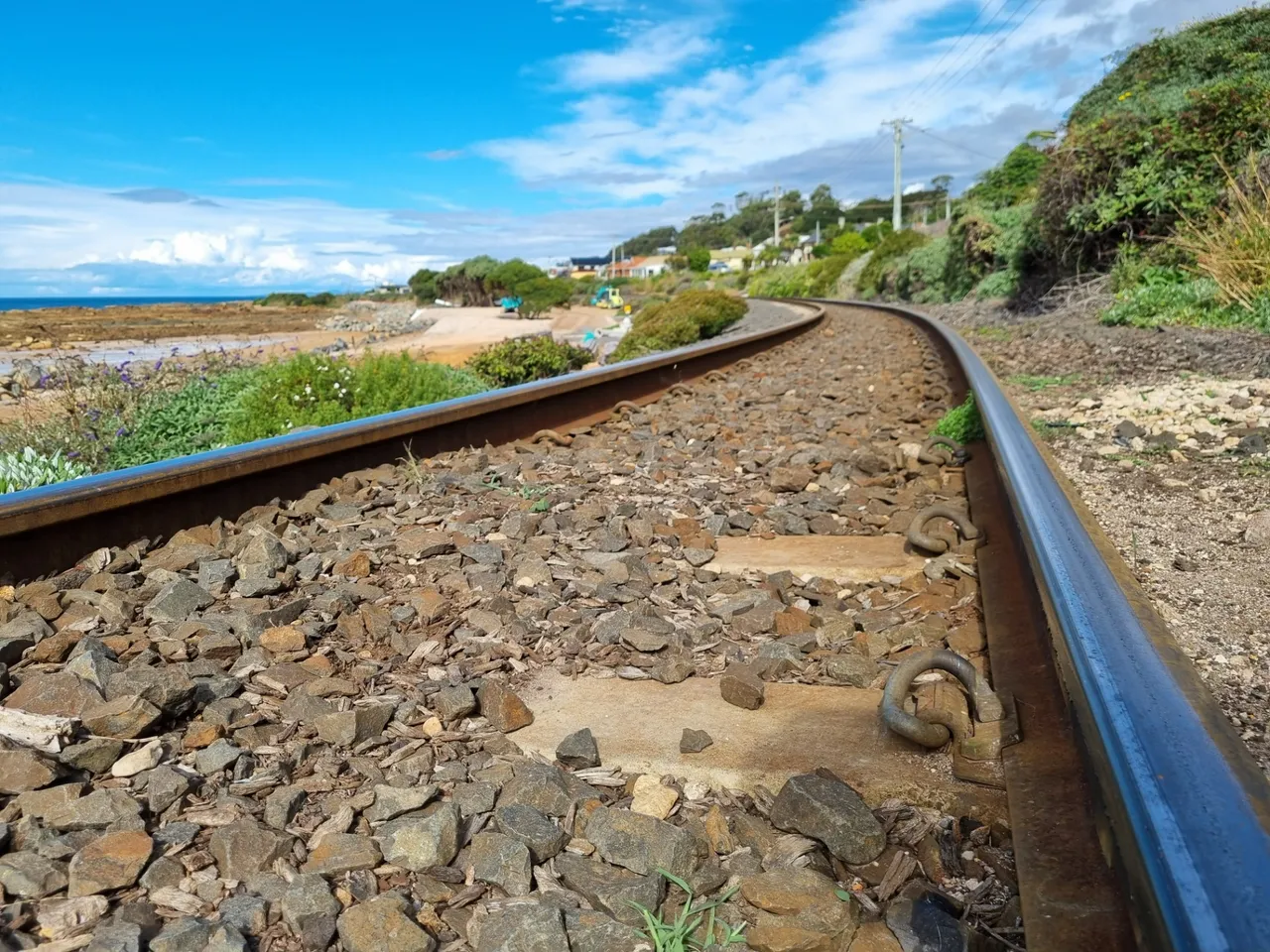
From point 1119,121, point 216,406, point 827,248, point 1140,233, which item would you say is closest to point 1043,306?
point 1140,233

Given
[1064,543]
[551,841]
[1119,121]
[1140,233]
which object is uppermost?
[1119,121]

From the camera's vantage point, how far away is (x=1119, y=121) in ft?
44.0

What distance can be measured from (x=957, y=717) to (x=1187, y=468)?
2740mm

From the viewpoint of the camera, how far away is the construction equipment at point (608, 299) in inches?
2124

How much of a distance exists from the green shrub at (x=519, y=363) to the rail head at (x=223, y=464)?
6.10 meters

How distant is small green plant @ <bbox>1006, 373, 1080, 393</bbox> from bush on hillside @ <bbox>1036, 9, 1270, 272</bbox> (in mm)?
A: 6194

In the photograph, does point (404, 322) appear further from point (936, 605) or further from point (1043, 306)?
point (936, 605)

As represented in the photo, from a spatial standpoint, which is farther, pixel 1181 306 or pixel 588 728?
pixel 1181 306

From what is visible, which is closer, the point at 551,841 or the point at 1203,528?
the point at 551,841

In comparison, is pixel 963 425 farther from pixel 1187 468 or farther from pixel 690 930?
pixel 690 930

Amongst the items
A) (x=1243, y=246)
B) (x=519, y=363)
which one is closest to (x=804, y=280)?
(x=519, y=363)

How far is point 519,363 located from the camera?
1222 centimetres

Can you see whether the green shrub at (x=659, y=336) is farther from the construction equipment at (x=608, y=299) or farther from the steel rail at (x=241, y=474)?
the construction equipment at (x=608, y=299)

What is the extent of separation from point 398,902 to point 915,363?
841 centimetres
